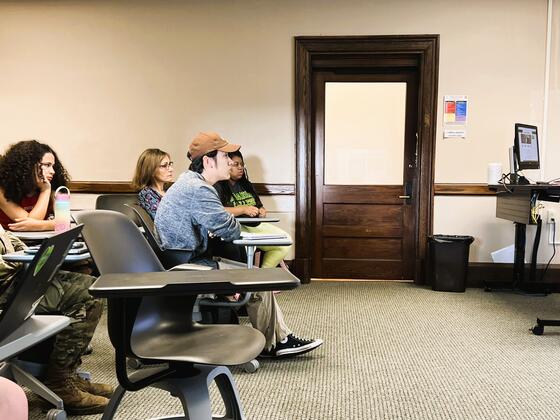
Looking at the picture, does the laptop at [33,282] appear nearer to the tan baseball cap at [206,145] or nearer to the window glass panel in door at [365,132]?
the tan baseball cap at [206,145]

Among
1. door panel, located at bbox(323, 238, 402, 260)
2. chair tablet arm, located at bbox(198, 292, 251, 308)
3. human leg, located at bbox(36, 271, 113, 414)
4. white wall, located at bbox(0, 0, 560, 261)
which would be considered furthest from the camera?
door panel, located at bbox(323, 238, 402, 260)

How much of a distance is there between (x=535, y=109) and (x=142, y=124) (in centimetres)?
336

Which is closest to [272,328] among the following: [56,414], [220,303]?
[220,303]

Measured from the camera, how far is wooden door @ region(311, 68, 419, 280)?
15.5 ft

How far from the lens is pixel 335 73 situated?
4727mm

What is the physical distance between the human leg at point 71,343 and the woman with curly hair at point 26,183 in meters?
0.55

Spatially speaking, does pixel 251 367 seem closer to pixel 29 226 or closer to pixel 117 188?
pixel 29 226

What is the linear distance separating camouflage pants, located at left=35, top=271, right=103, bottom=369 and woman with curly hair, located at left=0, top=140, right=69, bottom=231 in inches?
21.2

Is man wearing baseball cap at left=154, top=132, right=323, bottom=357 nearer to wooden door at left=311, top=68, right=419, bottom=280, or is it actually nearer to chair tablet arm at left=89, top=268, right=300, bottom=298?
chair tablet arm at left=89, top=268, right=300, bottom=298

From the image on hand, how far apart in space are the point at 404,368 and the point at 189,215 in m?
1.25

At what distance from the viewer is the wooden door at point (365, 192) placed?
15.5 feet

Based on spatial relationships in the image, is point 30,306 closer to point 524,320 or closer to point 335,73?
point 524,320

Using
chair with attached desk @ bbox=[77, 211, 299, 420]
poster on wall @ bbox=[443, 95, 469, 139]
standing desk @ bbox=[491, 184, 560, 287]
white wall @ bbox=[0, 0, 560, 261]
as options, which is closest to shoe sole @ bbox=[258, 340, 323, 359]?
chair with attached desk @ bbox=[77, 211, 299, 420]

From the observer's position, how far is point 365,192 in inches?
188
